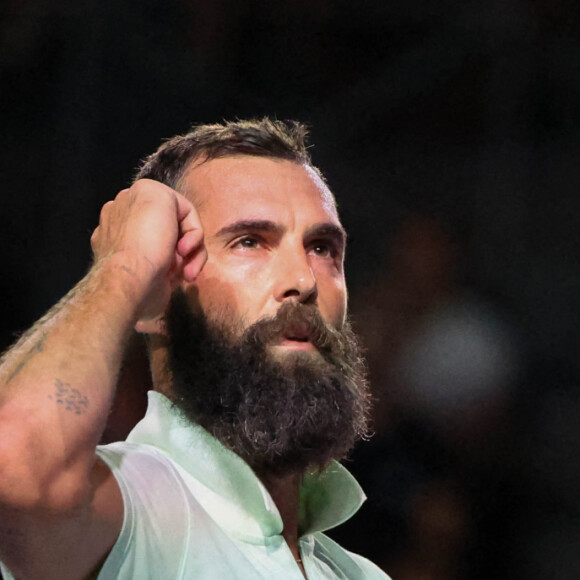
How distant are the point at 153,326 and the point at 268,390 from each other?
0.80 feet

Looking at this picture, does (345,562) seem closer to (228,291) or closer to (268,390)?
(268,390)

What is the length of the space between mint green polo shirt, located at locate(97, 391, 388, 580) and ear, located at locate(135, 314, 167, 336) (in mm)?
107

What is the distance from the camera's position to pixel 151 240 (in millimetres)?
1027

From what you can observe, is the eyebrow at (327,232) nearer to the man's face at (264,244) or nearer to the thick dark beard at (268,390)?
the man's face at (264,244)

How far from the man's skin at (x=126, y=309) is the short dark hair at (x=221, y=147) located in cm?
2

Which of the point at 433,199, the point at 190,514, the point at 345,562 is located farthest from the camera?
the point at 433,199

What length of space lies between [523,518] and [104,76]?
1511mm

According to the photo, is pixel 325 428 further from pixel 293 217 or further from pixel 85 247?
pixel 85 247

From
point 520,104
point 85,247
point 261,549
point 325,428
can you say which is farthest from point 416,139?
point 261,549

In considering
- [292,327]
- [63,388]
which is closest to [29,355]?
[63,388]

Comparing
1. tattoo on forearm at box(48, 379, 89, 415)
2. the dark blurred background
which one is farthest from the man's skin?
the dark blurred background

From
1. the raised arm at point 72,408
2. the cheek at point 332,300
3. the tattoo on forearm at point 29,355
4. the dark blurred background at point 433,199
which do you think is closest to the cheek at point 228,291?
the cheek at point 332,300

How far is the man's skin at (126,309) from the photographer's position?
839 millimetres

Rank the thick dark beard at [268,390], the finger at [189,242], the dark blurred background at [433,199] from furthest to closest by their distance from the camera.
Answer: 1. the dark blurred background at [433,199]
2. the thick dark beard at [268,390]
3. the finger at [189,242]
